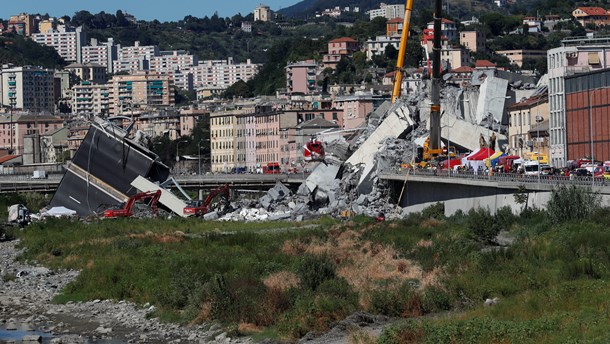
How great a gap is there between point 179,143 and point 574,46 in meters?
99.1

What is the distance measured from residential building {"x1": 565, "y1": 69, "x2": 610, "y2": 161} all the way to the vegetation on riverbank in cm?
1397

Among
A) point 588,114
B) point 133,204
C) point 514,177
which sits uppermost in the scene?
point 588,114

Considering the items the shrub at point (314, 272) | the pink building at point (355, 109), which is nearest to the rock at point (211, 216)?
the shrub at point (314, 272)

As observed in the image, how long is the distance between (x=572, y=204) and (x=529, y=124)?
4091cm

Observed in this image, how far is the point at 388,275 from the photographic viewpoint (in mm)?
48500

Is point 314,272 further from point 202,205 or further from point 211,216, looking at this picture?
point 202,205

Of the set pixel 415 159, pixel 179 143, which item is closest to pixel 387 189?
pixel 415 159

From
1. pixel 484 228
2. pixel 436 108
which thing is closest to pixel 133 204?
pixel 436 108

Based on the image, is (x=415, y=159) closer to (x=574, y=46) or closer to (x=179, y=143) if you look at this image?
(x=574, y=46)

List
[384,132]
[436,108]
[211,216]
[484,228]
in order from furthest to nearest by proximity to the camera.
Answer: [384,132], [211,216], [436,108], [484,228]

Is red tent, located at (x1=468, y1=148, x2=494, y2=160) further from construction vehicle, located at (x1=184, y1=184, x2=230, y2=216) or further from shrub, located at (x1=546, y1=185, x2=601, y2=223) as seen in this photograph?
shrub, located at (x1=546, y1=185, x2=601, y2=223)

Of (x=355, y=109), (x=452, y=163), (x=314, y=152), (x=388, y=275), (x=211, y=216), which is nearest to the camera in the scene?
(x=388, y=275)

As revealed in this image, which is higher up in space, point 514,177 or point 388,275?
point 514,177

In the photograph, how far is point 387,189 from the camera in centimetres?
8969
